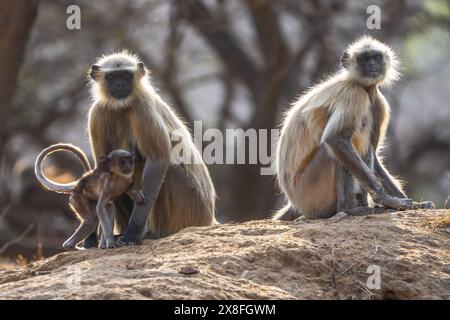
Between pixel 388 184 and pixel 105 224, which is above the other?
pixel 388 184

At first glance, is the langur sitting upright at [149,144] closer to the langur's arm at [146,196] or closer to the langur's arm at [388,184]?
the langur's arm at [146,196]

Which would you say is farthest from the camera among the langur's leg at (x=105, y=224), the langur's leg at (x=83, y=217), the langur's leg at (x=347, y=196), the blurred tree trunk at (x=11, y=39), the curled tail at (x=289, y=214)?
the blurred tree trunk at (x=11, y=39)

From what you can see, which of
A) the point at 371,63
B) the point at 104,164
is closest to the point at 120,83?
the point at 104,164

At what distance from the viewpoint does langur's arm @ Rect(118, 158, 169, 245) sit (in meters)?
7.65

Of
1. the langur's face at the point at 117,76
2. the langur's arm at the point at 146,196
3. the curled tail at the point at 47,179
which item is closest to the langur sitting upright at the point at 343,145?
the langur's arm at the point at 146,196

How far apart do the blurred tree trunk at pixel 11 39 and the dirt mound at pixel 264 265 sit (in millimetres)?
4824

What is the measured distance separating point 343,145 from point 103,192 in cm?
186

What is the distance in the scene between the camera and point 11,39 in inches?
460

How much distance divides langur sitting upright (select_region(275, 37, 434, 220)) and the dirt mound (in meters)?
0.67

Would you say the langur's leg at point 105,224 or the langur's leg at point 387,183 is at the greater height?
the langur's leg at point 387,183

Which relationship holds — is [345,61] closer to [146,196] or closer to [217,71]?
[146,196]

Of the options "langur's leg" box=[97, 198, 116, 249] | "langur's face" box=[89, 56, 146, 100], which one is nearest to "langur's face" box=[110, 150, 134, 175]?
"langur's leg" box=[97, 198, 116, 249]

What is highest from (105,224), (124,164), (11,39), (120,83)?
(11,39)

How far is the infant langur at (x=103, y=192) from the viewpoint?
7504mm
